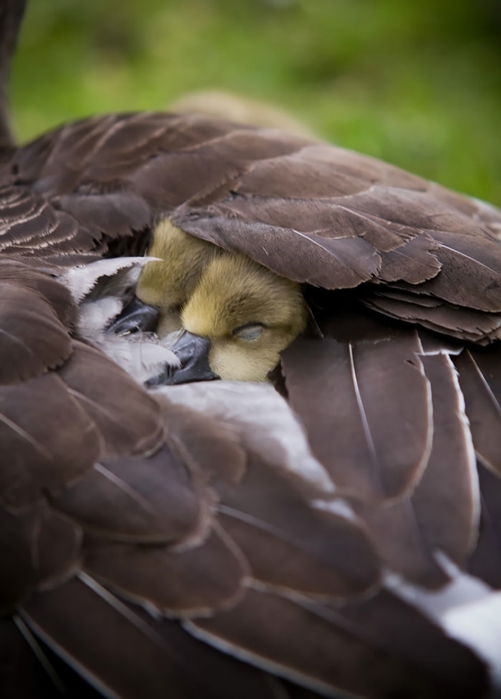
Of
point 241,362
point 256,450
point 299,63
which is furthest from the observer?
point 299,63

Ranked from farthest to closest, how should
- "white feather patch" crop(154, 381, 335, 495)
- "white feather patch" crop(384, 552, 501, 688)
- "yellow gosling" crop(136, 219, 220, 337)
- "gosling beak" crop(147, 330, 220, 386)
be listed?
"yellow gosling" crop(136, 219, 220, 337) < "gosling beak" crop(147, 330, 220, 386) < "white feather patch" crop(154, 381, 335, 495) < "white feather patch" crop(384, 552, 501, 688)

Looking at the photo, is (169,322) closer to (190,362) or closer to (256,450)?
(190,362)

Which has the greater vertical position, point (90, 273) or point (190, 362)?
point (90, 273)

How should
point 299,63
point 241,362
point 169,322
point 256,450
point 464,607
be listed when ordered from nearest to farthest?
point 464,607 → point 256,450 → point 241,362 → point 169,322 → point 299,63

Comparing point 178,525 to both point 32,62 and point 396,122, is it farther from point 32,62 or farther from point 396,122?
point 32,62

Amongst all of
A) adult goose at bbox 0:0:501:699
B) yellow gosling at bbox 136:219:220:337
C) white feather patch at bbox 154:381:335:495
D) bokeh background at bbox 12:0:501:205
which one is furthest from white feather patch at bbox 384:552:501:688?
bokeh background at bbox 12:0:501:205

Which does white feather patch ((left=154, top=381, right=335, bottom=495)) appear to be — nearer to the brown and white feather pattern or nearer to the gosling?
the brown and white feather pattern

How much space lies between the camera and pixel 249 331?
164 cm

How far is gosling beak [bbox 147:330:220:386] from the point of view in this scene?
143cm

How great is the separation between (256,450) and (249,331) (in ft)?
1.64

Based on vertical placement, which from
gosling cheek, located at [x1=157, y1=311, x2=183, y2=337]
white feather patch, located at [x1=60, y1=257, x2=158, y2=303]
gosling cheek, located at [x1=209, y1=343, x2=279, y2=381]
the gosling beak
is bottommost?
gosling cheek, located at [x1=157, y1=311, x2=183, y2=337]

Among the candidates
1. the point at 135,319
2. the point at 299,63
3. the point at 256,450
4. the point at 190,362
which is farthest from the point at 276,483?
the point at 299,63

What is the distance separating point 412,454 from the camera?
116 cm

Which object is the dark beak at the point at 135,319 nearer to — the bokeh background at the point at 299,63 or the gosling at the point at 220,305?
the gosling at the point at 220,305
